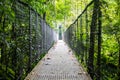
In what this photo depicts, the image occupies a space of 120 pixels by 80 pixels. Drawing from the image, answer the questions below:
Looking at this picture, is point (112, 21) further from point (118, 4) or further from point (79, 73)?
point (79, 73)

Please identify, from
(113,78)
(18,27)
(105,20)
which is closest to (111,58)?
(113,78)

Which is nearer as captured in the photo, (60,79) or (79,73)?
(60,79)

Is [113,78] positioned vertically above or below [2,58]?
below

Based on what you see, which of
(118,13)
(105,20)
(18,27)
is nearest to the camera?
(18,27)

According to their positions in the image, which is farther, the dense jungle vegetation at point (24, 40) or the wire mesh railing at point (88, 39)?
the wire mesh railing at point (88, 39)

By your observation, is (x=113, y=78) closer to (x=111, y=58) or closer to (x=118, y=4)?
(x=111, y=58)

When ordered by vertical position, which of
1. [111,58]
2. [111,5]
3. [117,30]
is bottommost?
[111,58]

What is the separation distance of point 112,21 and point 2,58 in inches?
103

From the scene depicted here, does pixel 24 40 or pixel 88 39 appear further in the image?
pixel 88 39

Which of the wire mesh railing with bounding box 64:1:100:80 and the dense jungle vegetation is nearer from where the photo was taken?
the dense jungle vegetation

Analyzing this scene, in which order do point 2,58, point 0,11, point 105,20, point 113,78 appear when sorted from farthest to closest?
point 113,78
point 105,20
point 2,58
point 0,11

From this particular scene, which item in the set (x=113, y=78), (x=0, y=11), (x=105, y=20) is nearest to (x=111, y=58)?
(x=113, y=78)

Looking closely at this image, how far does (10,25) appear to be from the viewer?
5.20m

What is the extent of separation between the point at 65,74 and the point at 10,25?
2649 millimetres
